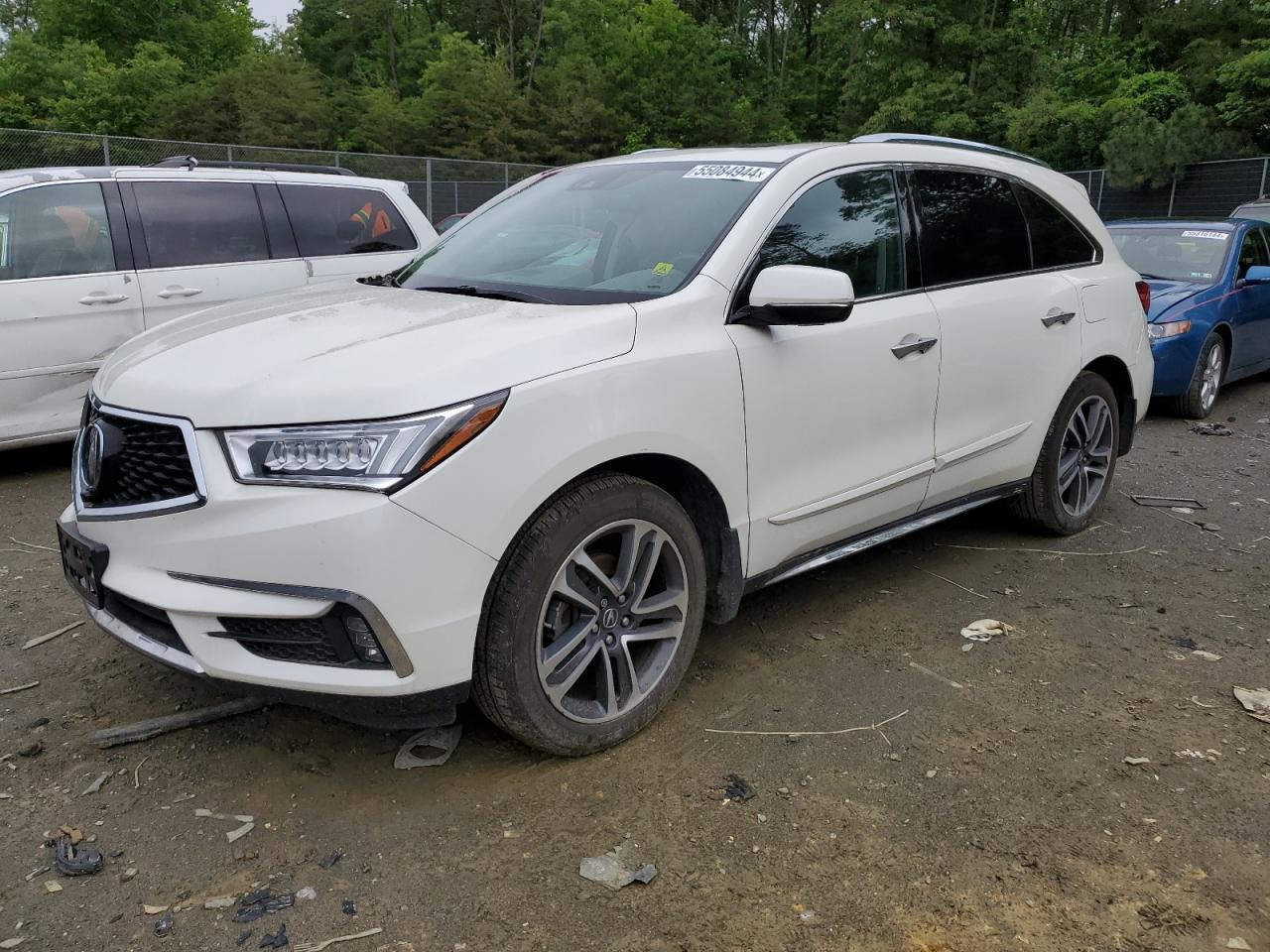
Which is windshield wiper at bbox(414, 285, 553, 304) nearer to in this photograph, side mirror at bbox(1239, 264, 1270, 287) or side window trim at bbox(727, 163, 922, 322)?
side window trim at bbox(727, 163, 922, 322)

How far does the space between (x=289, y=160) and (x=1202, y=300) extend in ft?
56.6

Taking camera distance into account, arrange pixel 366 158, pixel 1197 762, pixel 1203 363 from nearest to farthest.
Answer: pixel 1197 762
pixel 1203 363
pixel 366 158

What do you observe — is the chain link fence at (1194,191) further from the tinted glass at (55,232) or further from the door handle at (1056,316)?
the tinted glass at (55,232)

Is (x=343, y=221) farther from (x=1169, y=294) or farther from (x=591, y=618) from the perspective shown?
(x=1169, y=294)

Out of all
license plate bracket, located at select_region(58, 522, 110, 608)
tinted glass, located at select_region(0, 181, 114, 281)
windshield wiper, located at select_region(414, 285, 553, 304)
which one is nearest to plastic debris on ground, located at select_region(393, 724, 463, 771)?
license plate bracket, located at select_region(58, 522, 110, 608)

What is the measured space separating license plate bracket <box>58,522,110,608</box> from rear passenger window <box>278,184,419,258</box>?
14.2ft

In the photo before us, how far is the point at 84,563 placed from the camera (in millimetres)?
2732

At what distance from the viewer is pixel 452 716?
2604mm

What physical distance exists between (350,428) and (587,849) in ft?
3.98

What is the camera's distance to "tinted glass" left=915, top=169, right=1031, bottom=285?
156 inches

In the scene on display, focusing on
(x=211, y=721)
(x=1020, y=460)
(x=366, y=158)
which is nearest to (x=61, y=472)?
(x=211, y=721)

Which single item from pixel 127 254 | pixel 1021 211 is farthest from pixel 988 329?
pixel 127 254

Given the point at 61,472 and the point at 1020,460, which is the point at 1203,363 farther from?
the point at 61,472

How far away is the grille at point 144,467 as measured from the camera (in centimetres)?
249
